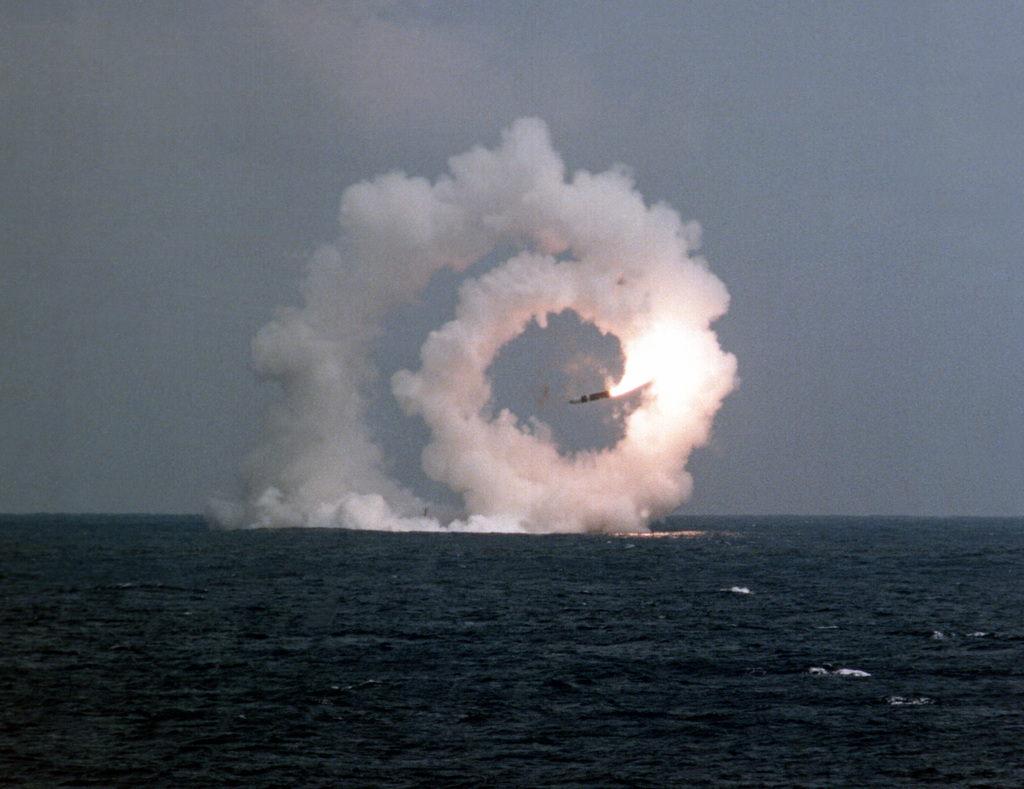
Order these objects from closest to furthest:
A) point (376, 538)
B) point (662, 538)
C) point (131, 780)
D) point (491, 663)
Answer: point (131, 780) → point (491, 663) → point (376, 538) → point (662, 538)

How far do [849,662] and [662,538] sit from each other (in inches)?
4752

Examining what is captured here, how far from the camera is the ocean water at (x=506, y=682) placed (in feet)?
121

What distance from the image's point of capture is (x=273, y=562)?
112625 millimetres

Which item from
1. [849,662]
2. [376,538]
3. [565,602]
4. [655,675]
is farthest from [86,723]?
[376,538]

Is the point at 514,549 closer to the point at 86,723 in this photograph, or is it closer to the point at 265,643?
the point at 265,643

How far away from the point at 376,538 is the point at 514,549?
3439 cm

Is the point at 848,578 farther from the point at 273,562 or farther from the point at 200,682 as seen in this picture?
the point at 200,682

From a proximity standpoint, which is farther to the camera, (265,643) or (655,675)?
(265,643)

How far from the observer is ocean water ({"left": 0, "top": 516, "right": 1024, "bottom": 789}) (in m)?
36.8

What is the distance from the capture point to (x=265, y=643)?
59438mm

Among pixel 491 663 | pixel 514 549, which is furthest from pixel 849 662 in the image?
pixel 514 549

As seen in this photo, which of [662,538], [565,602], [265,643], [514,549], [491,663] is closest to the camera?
[491,663]

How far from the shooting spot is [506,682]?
162 feet

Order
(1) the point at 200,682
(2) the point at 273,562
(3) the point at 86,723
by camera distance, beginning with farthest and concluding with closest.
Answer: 1. (2) the point at 273,562
2. (1) the point at 200,682
3. (3) the point at 86,723
